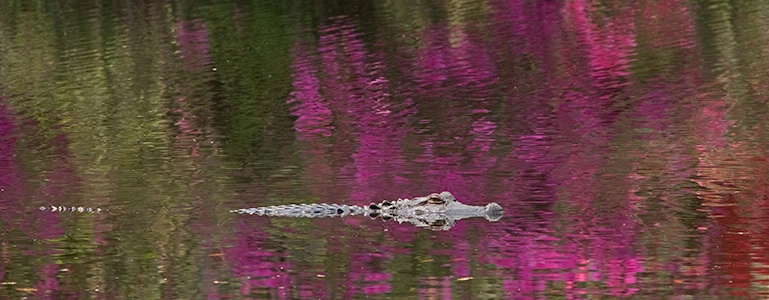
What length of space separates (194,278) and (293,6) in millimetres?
23942

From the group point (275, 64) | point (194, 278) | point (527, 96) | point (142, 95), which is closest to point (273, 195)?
point (194, 278)

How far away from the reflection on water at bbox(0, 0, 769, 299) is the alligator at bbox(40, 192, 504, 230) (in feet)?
0.75

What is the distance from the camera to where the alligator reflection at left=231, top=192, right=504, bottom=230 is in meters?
14.4

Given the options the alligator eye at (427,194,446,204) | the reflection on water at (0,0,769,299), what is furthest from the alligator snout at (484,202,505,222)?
the alligator eye at (427,194,446,204)

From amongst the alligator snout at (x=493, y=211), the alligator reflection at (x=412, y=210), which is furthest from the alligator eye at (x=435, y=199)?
the alligator snout at (x=493, y=211)

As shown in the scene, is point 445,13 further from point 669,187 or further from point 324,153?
point 669,187

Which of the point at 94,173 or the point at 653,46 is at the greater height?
the point at 94,173

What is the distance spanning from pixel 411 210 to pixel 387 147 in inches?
188

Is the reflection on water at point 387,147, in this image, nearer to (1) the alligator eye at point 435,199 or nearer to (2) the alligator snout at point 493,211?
(2) the alligator snout at point 493,211

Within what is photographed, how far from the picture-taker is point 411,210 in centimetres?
1466

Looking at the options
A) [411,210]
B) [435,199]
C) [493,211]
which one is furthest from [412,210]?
[493,211]

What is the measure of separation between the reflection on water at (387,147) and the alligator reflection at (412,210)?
229 millimetres

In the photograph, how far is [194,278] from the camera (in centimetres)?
1246

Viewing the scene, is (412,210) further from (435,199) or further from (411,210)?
(435,199)
